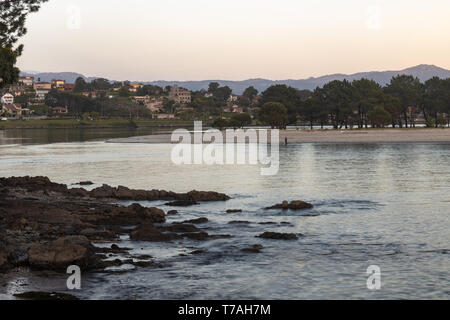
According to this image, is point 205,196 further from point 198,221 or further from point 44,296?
point 44,296

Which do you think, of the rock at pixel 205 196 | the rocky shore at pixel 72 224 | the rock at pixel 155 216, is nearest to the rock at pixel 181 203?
the rocky shore at pixel 72 224

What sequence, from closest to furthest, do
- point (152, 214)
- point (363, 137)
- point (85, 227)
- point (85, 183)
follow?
1. point (85, 227)
2. point (152, 214)
3. point (85, 183)
4. point (363, 137)

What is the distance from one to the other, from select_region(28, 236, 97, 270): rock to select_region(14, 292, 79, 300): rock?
2808mm

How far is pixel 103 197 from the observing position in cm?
3641

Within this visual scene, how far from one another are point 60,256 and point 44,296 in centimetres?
325

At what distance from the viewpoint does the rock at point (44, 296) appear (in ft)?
53.0

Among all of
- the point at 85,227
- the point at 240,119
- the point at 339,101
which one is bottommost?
the point at 85,227

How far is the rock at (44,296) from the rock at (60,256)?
2.81 meters

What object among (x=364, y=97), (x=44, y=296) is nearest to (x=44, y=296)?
(x=44, y=296)

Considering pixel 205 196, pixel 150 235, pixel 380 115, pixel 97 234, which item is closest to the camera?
pixel 150 235

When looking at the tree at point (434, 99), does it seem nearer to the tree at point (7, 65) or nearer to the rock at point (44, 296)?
the tree at point (7, 65)

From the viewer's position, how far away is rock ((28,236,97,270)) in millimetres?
19406

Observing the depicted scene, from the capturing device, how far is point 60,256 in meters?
19.5
